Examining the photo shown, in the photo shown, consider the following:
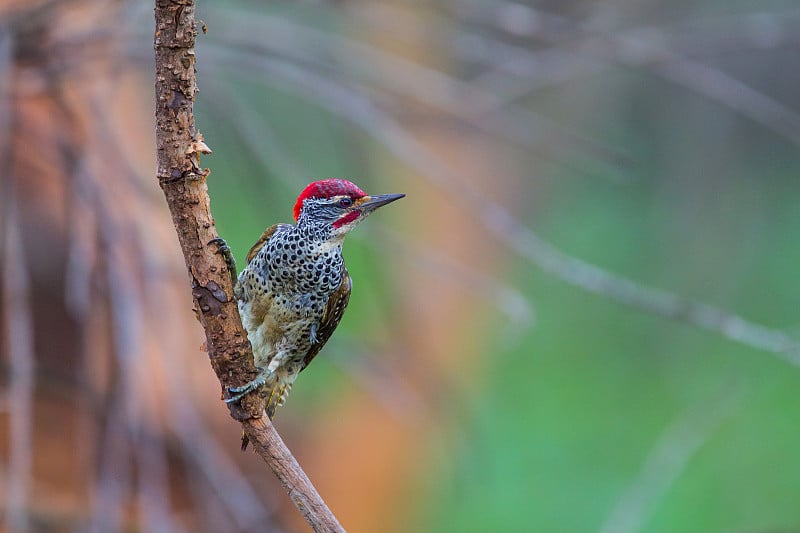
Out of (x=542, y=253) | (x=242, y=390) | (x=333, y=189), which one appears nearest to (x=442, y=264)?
(x=542, y=253)

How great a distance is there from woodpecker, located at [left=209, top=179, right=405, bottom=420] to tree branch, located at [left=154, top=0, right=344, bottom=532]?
1.37 feet

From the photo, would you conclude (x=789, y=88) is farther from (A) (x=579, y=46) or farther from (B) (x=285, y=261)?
(B) (x=285, y=261)

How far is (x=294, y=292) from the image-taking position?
Answer: 5.07 feet

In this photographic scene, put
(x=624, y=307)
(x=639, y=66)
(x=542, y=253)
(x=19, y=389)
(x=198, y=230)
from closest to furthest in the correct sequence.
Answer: (x=198, y=230)
(x=19, y=389)
(x=542, y=253)
(x=639, y=66)
(x=624, y=307)

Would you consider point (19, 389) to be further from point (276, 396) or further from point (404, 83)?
point (404, 83)

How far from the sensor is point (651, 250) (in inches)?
276

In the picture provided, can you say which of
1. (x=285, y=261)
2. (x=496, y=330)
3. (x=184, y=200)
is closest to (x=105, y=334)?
(x=285, y=261)

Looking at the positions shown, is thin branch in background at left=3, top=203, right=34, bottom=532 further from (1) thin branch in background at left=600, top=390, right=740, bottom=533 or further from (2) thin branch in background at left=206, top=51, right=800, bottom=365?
(1) thin branch in background at left=600, top=390, right=740, bottom=533

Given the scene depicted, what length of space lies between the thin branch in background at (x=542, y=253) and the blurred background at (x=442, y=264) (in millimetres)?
11

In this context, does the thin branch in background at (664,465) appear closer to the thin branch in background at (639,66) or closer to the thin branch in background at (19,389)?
the thin branch in background at (639,66)

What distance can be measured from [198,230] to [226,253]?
0.26ft

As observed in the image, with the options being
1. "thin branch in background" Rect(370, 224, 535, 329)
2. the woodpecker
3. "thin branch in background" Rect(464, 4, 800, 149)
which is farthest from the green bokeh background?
the woodpecker

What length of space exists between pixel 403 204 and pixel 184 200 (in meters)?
4.49

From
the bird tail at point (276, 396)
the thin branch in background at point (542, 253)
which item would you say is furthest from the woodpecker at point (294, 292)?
the thin branch in background at point (542, 253)
